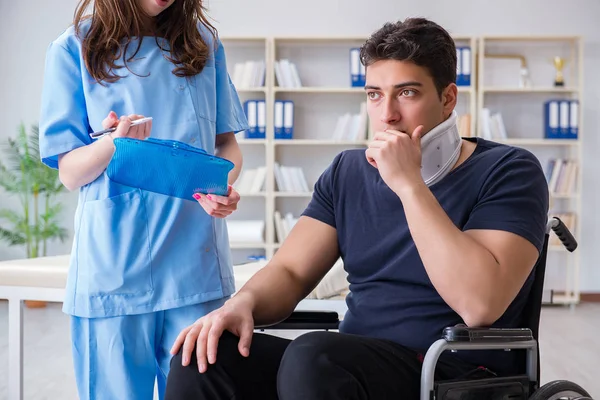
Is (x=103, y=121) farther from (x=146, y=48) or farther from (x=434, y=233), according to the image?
(x=434, y=233)

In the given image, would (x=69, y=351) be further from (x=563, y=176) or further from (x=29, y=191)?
(x=563, y=176)

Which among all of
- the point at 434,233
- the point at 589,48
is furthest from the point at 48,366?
the point at 589,48

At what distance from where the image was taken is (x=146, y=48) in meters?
1.49

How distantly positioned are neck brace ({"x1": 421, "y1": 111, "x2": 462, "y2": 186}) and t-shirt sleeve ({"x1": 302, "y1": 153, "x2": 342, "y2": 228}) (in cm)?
22

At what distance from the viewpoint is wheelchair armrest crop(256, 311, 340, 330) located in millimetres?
1500

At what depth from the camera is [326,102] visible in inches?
243

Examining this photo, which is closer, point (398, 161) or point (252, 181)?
point (398, 161)

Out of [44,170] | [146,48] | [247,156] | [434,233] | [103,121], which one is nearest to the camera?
[434,233]

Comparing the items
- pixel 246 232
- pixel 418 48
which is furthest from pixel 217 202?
pixel 246 232

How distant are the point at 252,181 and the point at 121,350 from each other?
4626 millimetres

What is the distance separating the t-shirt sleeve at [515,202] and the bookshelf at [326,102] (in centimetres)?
456

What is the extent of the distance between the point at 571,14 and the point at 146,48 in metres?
5.43

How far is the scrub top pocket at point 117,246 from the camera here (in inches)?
56.3

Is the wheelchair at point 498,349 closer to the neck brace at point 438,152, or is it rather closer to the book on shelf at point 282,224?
the neck brace at point 438,152
